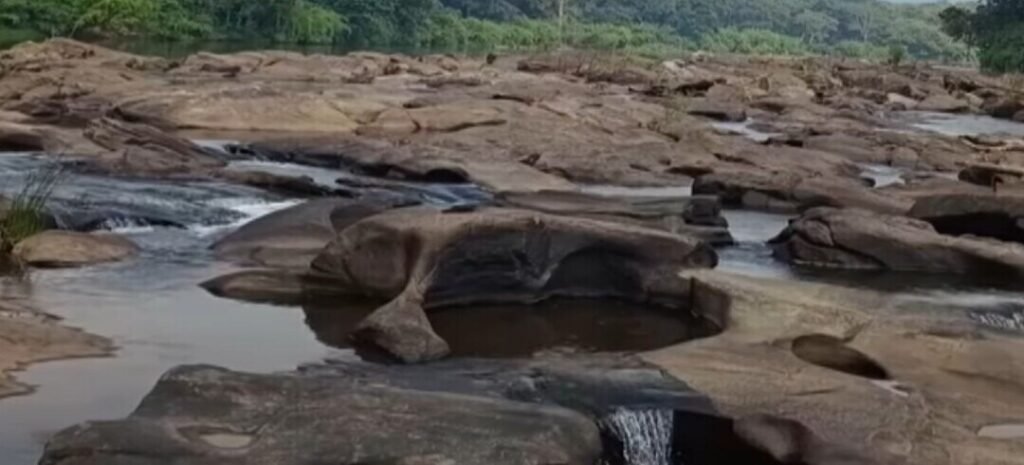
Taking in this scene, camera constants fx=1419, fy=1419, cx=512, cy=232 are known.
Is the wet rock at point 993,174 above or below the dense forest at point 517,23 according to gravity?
above

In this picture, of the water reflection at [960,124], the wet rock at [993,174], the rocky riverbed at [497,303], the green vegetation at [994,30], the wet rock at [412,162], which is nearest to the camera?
the rocky riverbed at [497,303]

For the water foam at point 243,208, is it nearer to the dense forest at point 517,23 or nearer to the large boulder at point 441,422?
the large boulder at point 441,422

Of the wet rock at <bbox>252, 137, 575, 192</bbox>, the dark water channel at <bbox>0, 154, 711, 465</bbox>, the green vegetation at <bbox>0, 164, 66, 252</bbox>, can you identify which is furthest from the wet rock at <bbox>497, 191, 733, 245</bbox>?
the green vegetation at <bbox>0, 164, 66, 252</bbox>

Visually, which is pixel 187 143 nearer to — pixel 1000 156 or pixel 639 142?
pixel 639 142

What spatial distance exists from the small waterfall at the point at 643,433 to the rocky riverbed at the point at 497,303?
0.06ft

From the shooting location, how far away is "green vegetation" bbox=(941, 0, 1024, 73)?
217 ft

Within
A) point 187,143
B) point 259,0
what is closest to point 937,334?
point 187,143

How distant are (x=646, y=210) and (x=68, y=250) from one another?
25.2ft

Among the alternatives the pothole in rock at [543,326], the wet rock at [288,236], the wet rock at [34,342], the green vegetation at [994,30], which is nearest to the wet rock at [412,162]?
the wet rock at [288,236]

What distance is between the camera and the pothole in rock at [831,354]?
1160cm

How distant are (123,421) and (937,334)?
6751 millimetres

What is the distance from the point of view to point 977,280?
16547mm

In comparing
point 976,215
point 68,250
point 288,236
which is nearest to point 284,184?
point 288,236

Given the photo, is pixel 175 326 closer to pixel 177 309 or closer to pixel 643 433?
pixel 177 309
